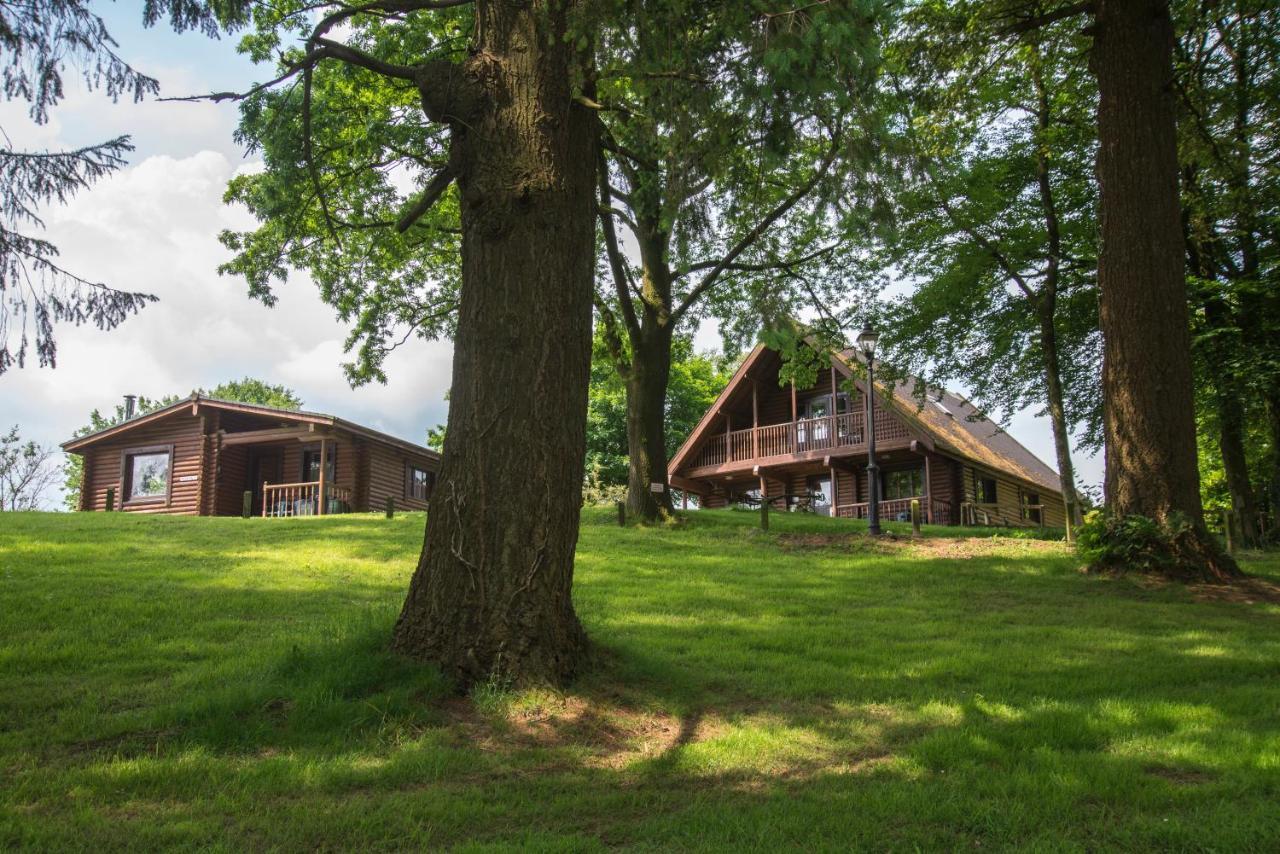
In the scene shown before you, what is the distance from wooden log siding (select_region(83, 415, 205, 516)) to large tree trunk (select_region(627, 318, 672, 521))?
1550 cm

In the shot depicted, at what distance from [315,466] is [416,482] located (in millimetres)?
3944

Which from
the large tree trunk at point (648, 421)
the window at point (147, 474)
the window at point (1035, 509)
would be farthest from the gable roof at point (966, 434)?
the window at point (147, 474)

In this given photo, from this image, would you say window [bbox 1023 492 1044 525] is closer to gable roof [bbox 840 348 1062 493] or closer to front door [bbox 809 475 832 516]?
gable roof [bbox 840 348 1062 493]

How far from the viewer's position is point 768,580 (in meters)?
11.5

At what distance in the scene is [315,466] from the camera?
2825 centimetres

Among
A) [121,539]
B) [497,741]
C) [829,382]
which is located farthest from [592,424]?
[497,741]

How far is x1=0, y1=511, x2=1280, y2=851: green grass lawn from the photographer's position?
3.91 metres

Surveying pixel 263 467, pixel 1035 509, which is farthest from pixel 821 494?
pixel 263 467

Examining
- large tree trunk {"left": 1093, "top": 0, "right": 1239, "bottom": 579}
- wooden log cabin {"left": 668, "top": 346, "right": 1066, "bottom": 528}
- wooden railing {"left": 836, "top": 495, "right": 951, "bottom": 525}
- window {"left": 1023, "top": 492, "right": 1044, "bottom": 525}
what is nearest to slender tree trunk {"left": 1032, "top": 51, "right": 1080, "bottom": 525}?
large tree trunk {"left": 1093, "top": 0, "right": 1239, "bottom": 579}

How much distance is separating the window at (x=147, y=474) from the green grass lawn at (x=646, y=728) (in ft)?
66.1

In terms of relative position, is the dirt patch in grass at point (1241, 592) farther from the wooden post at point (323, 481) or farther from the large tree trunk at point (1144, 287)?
the wooden post at point (323, 481)

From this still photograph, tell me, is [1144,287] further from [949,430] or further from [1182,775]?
[949,430]

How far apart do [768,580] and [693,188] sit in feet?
18.1

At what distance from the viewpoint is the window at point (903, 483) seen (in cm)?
3052
